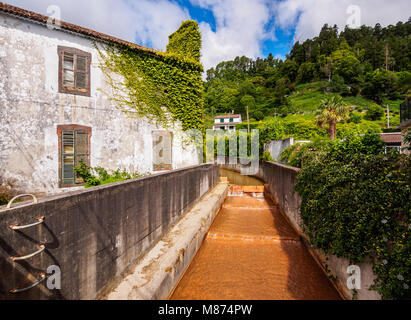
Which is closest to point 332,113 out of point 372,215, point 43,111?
point 372,215

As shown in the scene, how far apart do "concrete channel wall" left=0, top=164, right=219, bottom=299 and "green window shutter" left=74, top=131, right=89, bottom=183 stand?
5741 millimetres

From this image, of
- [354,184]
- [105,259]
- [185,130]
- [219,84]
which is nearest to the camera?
[105,259]

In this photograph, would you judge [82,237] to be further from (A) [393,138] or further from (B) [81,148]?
(A) [393,138]

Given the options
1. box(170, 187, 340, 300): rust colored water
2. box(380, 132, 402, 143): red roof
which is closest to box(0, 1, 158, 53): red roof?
box(170, 187, 340, 300): rust colored water

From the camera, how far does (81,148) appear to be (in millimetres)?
8922

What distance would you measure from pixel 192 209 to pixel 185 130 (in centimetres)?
599

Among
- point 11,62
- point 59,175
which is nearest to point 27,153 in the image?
point 59,175

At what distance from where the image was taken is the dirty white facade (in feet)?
24.6

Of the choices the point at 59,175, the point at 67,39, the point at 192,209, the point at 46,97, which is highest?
the point at 67,39

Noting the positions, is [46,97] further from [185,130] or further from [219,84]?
[219,84]

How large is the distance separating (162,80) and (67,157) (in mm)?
6423

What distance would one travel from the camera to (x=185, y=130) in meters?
12.8

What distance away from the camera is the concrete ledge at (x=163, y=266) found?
3.29m
